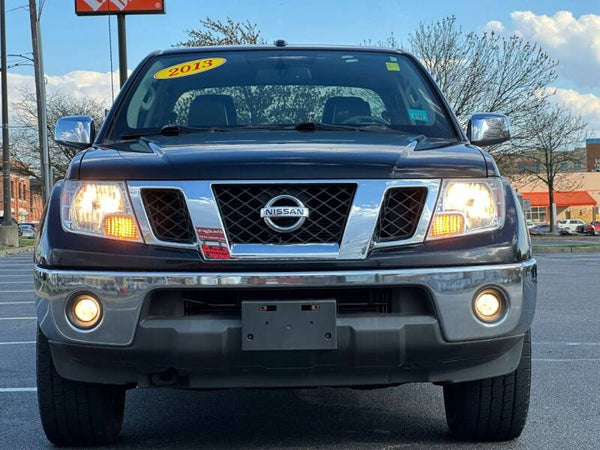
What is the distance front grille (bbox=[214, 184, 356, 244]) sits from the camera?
308 centimetres

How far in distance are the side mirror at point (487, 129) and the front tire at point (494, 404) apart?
1204mm

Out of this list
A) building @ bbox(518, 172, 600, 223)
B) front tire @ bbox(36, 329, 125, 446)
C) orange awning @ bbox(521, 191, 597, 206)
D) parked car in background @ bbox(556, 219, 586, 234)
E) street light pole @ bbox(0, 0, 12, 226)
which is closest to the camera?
front tire @ bbox(36, 329, 125, 446)

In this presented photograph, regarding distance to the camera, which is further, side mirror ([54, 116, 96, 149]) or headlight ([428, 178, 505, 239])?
side mirror ([54, 116, 96, 149])

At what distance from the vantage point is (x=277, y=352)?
9.96 feet

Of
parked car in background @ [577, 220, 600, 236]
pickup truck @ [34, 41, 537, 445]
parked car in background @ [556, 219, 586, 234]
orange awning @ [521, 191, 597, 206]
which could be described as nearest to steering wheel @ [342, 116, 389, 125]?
pickup truck @ [34, 41, 537, 445]

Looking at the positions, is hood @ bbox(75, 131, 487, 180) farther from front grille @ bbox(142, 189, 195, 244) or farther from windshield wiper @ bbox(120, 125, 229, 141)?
windshield wiper @ bbox(120, 125, 229, 141)

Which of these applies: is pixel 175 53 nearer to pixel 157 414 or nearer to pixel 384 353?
pixel 157 414

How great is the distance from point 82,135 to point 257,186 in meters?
1.61

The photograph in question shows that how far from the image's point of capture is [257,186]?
3107 mm

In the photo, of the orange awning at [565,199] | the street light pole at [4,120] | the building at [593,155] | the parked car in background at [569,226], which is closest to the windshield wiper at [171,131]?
the street light pole at [4,120]

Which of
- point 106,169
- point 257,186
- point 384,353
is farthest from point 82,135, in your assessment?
point 384,353

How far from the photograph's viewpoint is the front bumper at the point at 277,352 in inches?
119

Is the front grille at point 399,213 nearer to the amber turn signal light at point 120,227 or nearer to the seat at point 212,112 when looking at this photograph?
the amber turn signal light at point 120,227

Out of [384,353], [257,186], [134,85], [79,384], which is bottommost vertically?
[79,384]
